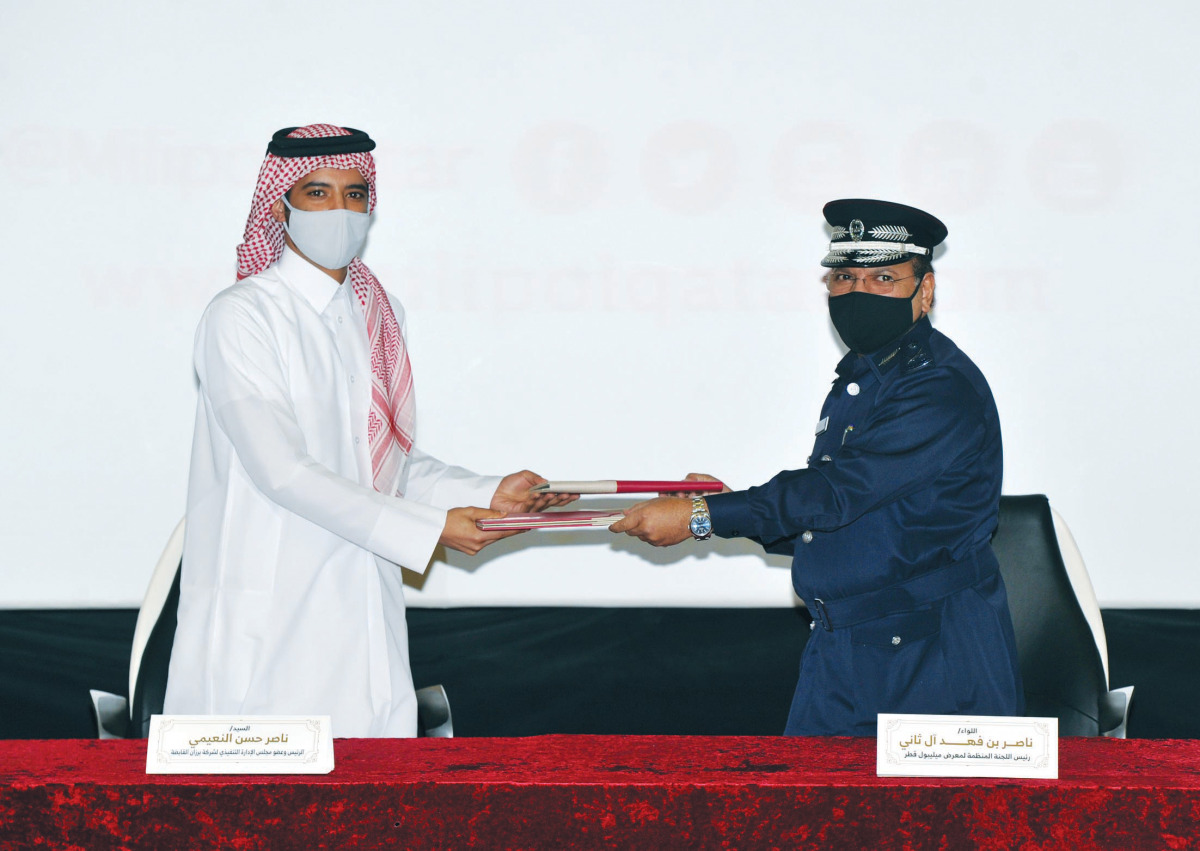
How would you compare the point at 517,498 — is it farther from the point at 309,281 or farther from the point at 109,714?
the point at 109,714

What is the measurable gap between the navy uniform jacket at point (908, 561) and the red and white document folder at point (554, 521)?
346mm

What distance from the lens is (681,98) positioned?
14.3 feet

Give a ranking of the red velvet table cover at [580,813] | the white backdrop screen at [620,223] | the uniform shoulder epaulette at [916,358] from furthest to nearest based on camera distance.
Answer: the white backdrop screen at [620,223] < the uniform shoulder epaulette at [916,358] < the red velvet table cover at [580,813]

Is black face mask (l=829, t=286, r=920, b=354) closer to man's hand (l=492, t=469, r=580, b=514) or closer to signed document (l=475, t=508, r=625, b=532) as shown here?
signed document (l=475, t=508, r=625, b=532)

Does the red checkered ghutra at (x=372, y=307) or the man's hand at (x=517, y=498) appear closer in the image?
the red checkered ghutra at (x=372, y=307)

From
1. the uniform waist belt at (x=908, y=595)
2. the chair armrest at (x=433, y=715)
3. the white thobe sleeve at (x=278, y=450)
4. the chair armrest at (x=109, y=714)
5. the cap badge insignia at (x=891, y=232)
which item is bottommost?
the chair armrest at (x=433, y=715)

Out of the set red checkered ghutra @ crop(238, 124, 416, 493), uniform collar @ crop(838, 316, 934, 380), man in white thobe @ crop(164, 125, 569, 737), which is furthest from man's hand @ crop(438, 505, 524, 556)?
uniform collar @ crop(838, 316, 934, 380)

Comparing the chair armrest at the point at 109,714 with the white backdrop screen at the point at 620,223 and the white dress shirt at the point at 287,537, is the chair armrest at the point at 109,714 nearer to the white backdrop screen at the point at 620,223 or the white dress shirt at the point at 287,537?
the white dress shirt at the point at 287,537

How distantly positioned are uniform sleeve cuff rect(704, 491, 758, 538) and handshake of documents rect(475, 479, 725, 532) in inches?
8.3

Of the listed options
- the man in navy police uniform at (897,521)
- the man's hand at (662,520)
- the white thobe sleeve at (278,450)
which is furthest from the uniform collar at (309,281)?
the man in navy police uniform at (897,521)

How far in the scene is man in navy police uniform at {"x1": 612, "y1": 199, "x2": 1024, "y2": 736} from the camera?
228 cm

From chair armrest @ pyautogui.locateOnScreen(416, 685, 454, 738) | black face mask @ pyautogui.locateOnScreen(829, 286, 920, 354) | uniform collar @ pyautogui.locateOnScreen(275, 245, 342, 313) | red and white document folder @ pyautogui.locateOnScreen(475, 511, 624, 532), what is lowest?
chair armrest @ pyautogui.locateOnScreen(416, 685, 454, 738)

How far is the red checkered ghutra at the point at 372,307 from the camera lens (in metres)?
2.64

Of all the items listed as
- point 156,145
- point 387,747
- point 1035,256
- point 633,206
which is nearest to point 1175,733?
point 1035,256
